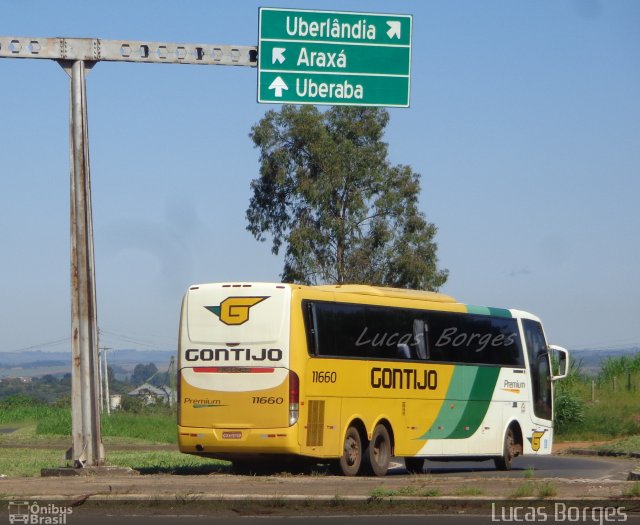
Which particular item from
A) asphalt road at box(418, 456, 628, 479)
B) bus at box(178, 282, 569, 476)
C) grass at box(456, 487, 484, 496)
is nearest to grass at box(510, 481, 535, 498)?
grass at box(456, 487, 484, 496)

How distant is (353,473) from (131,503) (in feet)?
25.0

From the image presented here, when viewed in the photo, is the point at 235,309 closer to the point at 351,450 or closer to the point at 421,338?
the point at 351,450

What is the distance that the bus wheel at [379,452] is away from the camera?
22.2m

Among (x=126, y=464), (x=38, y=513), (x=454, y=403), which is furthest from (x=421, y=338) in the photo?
(x=38, y=513)

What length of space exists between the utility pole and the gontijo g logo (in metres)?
2.05

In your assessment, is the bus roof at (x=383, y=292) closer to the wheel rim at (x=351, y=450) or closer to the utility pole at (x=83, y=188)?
the wheel rim at (x=351, y=450)

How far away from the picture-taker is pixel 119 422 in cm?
4394

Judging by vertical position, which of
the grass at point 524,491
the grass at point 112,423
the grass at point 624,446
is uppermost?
the grass at point 524,491

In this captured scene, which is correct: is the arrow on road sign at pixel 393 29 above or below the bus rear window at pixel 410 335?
above

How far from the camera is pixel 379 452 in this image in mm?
22703

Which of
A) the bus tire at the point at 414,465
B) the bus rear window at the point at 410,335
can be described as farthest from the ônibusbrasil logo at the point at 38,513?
the bus tire at the point at 414,465

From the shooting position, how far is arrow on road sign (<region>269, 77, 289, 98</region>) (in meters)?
21.1

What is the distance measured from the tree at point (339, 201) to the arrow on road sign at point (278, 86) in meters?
31.8

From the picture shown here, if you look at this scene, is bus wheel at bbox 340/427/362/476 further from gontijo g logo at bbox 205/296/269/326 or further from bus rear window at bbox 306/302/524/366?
Result: gontijo g logo at bbox 205/296/269/326
